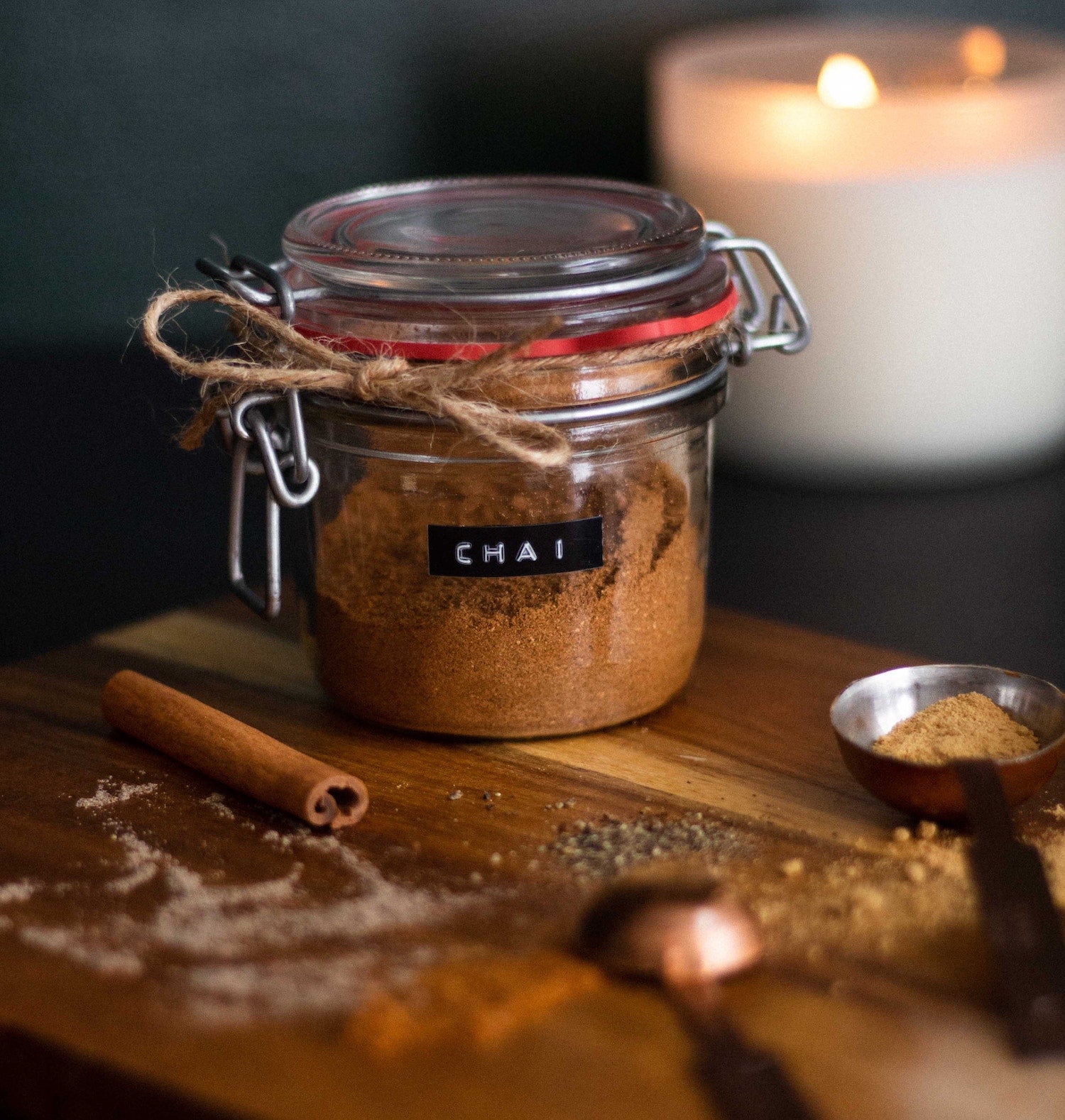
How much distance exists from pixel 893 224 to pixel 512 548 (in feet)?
1.56

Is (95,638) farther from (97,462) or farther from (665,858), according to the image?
(665,858)

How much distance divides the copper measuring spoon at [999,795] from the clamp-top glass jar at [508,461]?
13 cm

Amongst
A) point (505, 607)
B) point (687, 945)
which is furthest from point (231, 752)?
point (687, 945)

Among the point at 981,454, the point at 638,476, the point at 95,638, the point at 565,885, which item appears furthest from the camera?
the point at 981,454

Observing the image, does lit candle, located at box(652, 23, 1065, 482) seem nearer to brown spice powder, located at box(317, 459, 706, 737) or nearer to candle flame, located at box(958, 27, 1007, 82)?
candle flame, located at box(958, 27, 1007, 82)

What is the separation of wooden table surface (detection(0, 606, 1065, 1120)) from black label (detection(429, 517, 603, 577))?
11cm

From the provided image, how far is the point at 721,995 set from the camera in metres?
0.58

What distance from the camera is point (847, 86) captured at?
1053 millimetres

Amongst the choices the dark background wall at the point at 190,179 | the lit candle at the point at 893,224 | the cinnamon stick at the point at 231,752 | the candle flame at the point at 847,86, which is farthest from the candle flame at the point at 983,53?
the cinnamon stick at the point at 231,752

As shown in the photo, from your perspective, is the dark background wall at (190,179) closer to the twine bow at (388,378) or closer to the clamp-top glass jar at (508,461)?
the clamp-top glass jar at (508,461)

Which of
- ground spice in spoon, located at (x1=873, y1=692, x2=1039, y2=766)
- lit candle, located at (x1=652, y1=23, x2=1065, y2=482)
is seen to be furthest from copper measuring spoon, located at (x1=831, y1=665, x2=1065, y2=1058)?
lit candle, located at (x1=652, y1=23, x2=1065, y2=482)

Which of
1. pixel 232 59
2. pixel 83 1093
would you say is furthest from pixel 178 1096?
pixel 232 59

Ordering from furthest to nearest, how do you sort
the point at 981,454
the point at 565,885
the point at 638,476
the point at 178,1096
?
the point at 981,454, the point at 638,476, the point at 565,885, the point at 178,1096

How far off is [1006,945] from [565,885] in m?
0.19
